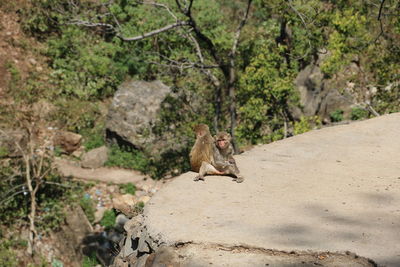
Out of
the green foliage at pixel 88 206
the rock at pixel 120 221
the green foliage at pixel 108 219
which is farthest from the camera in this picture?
the green foliage at pixel 88 206

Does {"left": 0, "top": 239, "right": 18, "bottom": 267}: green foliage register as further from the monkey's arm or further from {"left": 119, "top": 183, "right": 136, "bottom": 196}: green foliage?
the monkey's arm

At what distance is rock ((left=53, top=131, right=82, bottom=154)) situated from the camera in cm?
1983

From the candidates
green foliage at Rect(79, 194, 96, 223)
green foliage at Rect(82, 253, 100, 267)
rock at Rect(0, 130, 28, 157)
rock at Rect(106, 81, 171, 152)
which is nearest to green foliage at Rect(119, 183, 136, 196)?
green foliage at Rect(79, 194, 96, 223)

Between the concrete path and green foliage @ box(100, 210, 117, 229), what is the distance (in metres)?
8.74

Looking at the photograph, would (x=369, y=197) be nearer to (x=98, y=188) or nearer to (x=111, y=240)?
(x=111, y=240)

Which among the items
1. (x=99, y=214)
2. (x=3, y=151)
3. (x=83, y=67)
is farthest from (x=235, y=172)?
(x=83, y=67)

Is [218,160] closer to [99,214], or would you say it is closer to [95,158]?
[99,214]

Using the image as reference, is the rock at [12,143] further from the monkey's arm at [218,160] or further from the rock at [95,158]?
the monkey's arm at [218,160]

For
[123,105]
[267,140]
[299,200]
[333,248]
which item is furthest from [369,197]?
[123,105]

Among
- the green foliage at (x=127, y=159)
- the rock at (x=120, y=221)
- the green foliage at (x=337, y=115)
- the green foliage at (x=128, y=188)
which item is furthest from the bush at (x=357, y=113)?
the rock at (x=120, y=221)

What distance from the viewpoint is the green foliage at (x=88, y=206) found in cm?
1645

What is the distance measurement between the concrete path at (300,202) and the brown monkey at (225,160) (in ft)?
0.51

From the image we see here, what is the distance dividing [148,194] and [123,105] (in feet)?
14.1

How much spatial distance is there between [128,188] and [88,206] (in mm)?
1649
